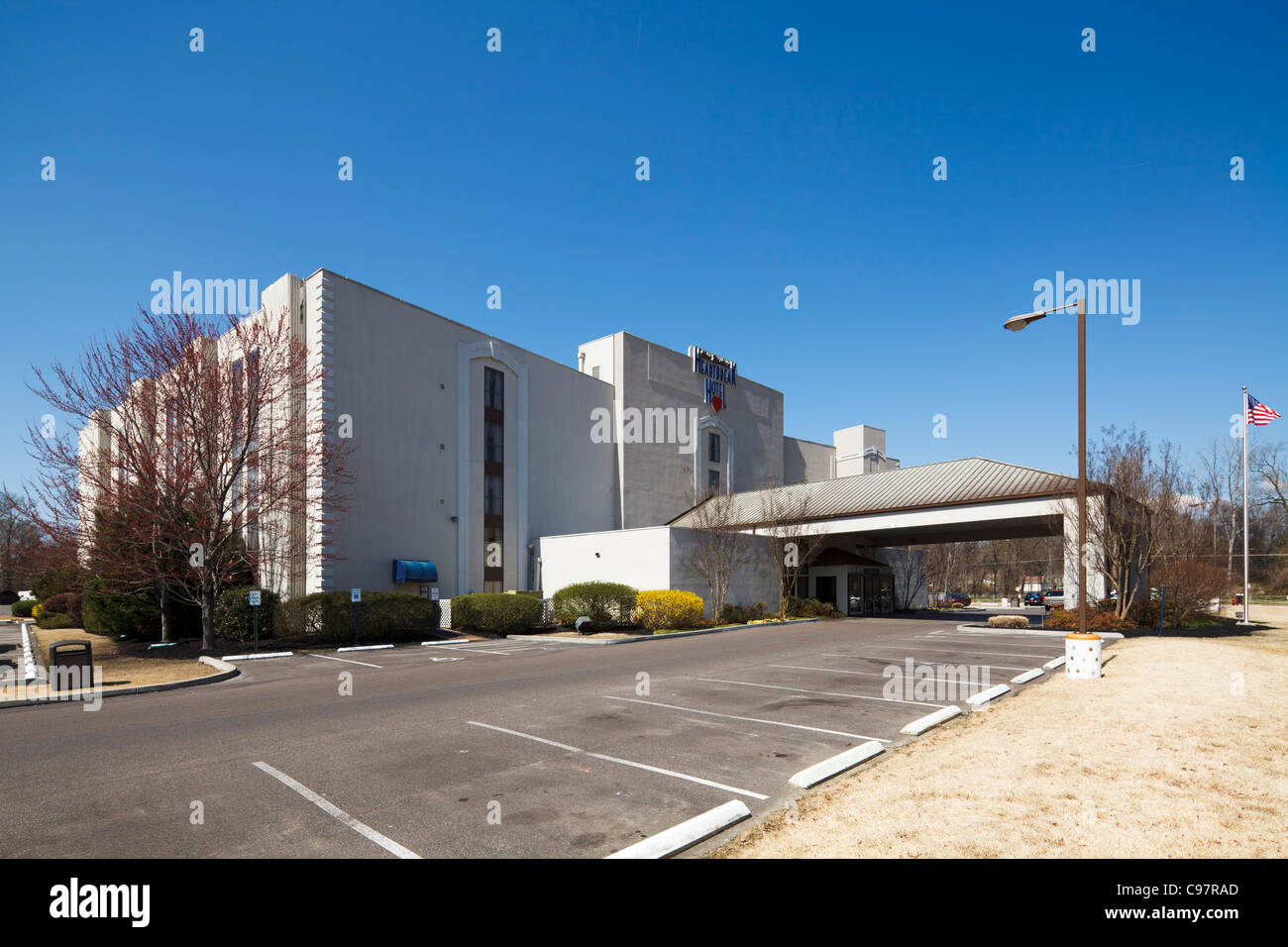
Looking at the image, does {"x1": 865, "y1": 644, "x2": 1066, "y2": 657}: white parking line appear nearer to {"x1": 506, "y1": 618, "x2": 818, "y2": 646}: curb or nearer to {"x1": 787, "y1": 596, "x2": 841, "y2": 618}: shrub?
{"x1": 506, "y1": 618, "x2": 818, "y2": 646}: curb

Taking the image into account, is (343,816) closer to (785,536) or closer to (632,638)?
(632,638)

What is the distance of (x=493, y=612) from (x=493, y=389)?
38.1 ft

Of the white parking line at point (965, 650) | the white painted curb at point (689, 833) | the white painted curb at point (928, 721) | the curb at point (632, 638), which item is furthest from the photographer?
the curb at point (632, 638)

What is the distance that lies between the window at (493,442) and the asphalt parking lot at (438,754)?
1772 cm

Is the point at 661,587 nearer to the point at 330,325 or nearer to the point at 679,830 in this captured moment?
the point at 330,325

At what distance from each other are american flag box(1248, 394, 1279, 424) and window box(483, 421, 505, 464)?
111ft

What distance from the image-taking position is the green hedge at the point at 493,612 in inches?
1088

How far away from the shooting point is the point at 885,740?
28.8ft

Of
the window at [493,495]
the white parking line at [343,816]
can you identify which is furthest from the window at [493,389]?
the white parking line at [343,816]

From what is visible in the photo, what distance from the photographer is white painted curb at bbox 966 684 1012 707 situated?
434 inches

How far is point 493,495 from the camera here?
110ft

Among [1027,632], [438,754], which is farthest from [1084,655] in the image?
[1027,632]

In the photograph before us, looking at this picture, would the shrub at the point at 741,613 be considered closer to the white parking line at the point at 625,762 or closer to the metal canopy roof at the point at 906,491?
the metal canopy roof at the point at 906,491
